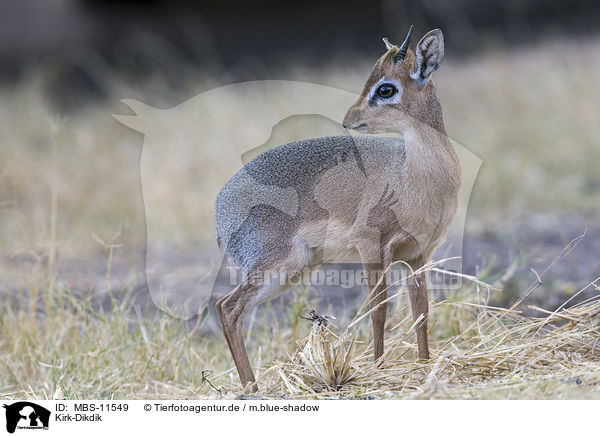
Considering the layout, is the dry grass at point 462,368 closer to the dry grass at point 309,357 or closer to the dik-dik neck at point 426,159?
the dry grass at point 309,357

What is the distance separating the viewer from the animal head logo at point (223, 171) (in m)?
2.55

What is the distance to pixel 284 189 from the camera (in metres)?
2.54

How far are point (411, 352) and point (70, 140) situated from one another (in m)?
5.00

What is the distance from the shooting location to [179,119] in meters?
6.62

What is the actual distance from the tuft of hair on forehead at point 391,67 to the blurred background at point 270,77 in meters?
1.21

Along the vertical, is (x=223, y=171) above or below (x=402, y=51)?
above

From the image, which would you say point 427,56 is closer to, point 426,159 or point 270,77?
point 426,159

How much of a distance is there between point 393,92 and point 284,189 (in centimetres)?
51

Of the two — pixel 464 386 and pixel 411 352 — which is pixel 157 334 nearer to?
pixel 411 352

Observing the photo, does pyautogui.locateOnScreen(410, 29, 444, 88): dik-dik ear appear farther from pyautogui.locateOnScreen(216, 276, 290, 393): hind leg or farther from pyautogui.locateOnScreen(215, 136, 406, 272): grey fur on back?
pyautogui.locateOnScreen(216, 276, 290, 393): hind leg
